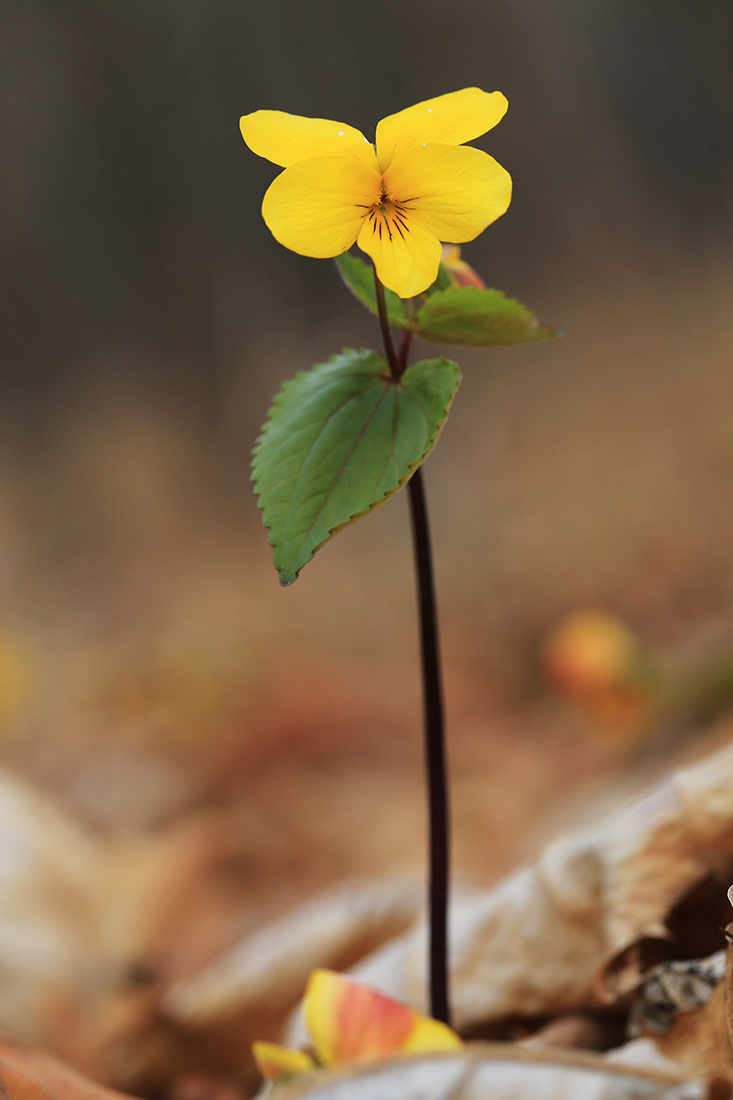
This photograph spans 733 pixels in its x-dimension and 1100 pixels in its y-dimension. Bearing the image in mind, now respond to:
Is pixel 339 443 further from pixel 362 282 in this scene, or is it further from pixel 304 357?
pixel 304 357

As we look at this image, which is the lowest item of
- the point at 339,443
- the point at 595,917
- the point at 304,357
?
the point at 595,917

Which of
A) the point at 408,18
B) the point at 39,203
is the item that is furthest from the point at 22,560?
the point at 408,18

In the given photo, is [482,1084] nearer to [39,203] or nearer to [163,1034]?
[163,1034]

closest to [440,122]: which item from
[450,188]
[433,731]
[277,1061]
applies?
[450,188]

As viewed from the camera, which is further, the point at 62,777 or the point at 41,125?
the point at 41,125

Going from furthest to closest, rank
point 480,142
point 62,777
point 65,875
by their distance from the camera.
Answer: point 480,142, point 62,777, point 65,875

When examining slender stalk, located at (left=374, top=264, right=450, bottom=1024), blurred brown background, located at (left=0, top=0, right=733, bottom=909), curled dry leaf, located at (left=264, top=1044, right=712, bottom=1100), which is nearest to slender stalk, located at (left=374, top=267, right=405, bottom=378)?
slender stalk, located at (left=374, top=264, right=450, bottom=1024)
